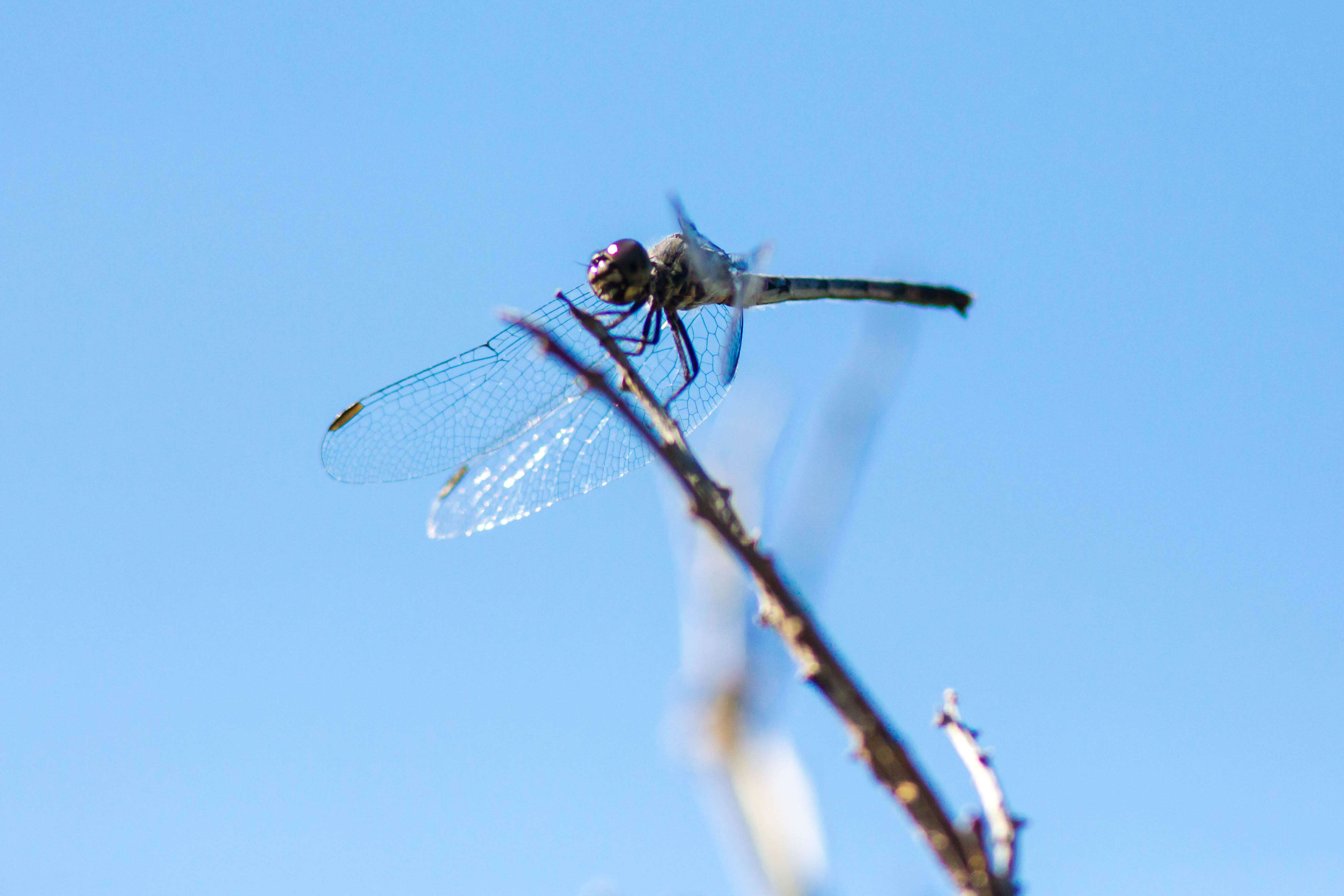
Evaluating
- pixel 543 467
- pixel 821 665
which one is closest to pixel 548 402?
pixel 543 467

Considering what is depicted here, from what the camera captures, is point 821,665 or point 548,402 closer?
point 821,665

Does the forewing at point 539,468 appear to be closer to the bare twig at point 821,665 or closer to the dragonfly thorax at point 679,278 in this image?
the dragonfly thorax at point 679,278

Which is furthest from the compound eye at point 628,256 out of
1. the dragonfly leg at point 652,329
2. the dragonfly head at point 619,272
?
the dragonfly leg at point 652,329

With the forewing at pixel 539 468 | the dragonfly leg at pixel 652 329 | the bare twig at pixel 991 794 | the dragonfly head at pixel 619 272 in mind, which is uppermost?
the dragonfly head at pixel 619 272

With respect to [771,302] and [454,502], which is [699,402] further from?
[454,502]

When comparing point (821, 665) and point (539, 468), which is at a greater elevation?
point (539, 468)

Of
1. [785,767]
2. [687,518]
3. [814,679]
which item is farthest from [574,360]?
[785,767]

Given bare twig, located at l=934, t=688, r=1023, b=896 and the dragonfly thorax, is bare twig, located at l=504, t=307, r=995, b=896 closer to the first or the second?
bare twig, located at l=934, t=688, r=1023, b=896

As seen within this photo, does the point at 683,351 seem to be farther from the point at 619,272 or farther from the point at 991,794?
the point at 991,794
